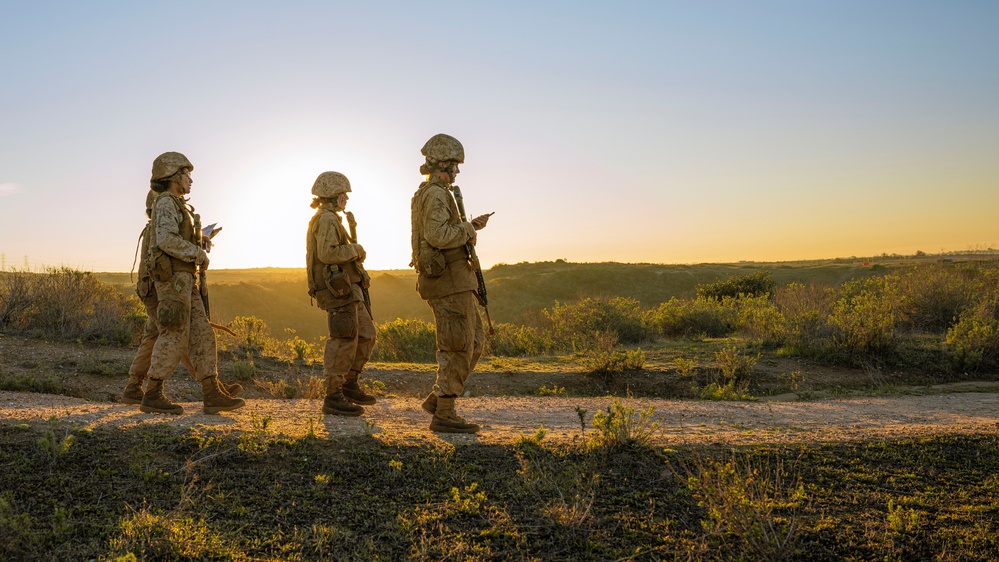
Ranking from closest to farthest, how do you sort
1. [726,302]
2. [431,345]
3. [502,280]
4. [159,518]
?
[159,518] → [431,345] → [726,302] → [502,280]

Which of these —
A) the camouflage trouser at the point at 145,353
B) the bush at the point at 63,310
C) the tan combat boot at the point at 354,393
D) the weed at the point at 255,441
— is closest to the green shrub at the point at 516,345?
the bush at the point at 63,310

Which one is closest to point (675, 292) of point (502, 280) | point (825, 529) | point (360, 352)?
point (502, 280)

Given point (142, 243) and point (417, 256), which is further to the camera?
point (142, 243)

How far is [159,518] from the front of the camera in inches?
139

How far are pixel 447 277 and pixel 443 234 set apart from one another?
0.39 metres

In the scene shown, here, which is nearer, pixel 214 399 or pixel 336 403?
pixel 214 399

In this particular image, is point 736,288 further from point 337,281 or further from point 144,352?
point 144,352

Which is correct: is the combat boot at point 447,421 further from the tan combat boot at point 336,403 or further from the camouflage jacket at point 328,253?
the camouflage jacket at point 328,253

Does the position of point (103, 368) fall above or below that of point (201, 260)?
below

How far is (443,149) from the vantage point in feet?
20.7

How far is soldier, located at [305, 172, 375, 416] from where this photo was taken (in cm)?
692

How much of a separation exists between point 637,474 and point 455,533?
146 centimetres

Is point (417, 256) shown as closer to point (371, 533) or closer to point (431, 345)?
point (371, 533)

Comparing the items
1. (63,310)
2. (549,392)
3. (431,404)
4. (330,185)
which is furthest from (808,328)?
(63,310)
